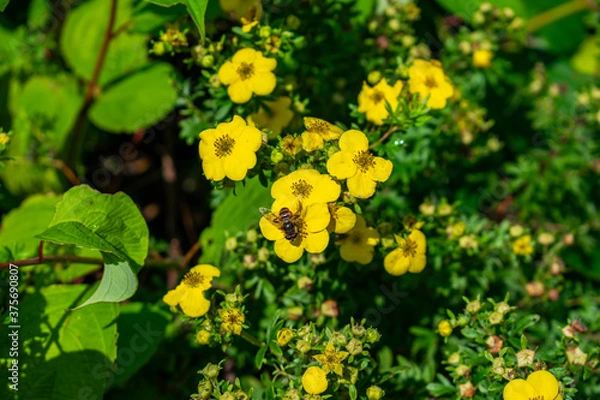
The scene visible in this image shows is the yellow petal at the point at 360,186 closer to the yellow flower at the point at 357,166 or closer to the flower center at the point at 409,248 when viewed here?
the yellow flower at the point at 357,166

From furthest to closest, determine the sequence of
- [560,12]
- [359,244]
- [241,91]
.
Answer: [560,12] < [241,91] < [359,244]

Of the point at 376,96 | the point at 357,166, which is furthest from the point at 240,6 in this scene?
the point at 357,166

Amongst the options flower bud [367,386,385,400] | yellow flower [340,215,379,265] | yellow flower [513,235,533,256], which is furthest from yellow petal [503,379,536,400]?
yellow flower [513,235,533,256]

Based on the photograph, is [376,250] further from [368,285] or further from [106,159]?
[106,159]

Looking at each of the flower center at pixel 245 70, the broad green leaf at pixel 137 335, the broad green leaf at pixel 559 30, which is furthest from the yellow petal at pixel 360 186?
the broad green leaf at pixel 559 30

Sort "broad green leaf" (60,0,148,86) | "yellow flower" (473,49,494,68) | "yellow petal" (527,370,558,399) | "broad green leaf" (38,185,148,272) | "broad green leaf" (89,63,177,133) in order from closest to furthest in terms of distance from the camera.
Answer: "yellow petal" (527,370,558,399) → "broad green leaf" (38,185,148,272) → "yellow flower" (473,49,494,68) → "broad green leaf" (89,63,177,133) → "broad green leaf" (60,0,148,86)

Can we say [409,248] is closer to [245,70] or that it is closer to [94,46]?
[245,70]

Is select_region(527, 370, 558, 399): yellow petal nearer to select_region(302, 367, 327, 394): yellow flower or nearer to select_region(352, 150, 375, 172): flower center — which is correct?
select_region(302, 367, 327, 394): yellow flower
